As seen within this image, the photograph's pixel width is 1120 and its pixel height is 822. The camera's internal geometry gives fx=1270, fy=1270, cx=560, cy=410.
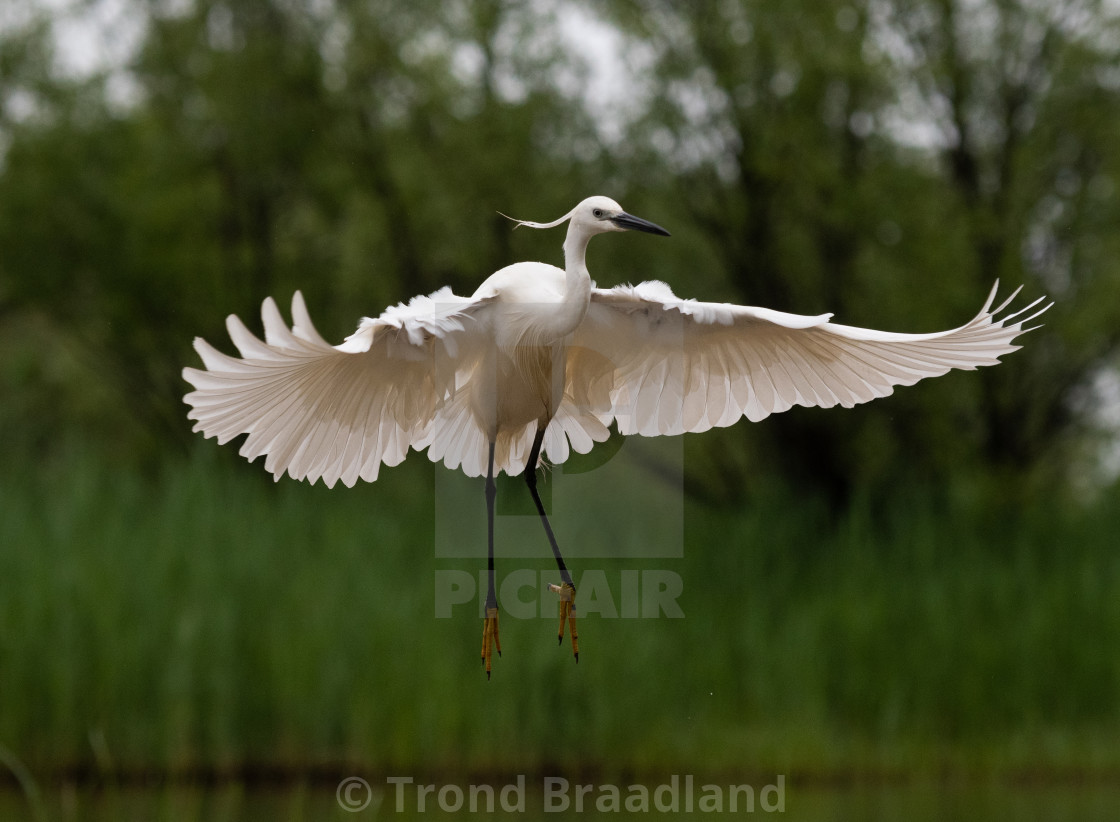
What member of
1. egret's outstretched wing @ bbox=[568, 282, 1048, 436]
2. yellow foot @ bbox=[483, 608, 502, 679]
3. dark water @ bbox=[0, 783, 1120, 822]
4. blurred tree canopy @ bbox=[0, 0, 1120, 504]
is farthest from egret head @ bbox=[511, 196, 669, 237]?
blurred tree canopy @ bbox=[0, 0, 1120, 504]

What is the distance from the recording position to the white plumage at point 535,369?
3330 millimetres

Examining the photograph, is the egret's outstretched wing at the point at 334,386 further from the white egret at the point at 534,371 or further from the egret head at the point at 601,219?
the egret head at the point at 601,219

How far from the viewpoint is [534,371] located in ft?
12.4

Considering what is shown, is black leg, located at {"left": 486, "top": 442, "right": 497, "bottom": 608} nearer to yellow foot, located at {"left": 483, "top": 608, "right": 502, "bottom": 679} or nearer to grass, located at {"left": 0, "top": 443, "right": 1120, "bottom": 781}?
yellow foot, located at {"left": 483, "top": 608, "right": 502, "bottom": 679}

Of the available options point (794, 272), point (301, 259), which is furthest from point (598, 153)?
point (301, 259)

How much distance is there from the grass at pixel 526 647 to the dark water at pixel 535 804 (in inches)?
10.2

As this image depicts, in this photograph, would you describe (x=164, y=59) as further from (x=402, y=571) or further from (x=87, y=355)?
(x=402, y=571)

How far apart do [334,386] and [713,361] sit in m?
1.41

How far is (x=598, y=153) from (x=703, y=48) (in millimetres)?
1747

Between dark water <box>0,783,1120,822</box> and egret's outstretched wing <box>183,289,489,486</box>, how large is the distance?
5.96 m

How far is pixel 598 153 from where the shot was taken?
15508 millimetres

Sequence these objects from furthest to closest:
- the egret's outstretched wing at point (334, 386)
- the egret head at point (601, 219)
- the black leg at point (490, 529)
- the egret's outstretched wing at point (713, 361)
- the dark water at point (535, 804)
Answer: the dark water at point (535, 804)
the egret's outstretched wing at point (713, 361)
the egret head at point (601, 219)
the black leg at point (490, 529)
the egret's outstretched wing at point (334, 386)

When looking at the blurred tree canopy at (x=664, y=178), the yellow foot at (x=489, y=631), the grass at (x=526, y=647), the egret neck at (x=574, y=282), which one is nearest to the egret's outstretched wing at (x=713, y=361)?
the egret neck at (x=574, y=282)

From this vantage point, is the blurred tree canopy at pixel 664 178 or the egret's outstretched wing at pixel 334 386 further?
the blurred tree canopy at pixel 664 178
